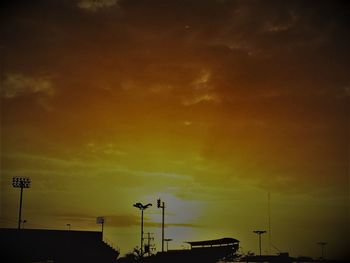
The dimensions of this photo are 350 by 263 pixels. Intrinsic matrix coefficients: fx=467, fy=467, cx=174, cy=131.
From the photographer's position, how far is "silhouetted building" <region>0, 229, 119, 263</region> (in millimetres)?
74562

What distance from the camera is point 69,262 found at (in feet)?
263

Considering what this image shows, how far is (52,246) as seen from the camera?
79.0 meters

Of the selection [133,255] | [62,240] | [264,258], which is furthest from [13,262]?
[264,258]

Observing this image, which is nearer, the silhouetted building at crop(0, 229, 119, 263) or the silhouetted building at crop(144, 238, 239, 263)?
the silhouetted building at crop(0, 229, 119, 263)

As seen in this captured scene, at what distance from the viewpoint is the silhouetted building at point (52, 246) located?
74.6m

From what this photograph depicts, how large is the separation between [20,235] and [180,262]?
32069 mm

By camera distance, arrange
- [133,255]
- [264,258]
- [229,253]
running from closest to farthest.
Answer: [229,253] < [133,255] < [264,258]

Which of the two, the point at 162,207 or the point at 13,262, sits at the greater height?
the point at 162,207

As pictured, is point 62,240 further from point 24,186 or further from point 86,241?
point 24,186

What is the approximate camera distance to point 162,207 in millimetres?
98375

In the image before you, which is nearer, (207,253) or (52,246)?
(52,246)

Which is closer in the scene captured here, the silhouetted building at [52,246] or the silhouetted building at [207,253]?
the silhouetted building at [52,246]

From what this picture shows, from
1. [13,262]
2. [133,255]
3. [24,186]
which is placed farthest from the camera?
[133,255]

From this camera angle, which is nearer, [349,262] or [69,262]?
[69,262]
